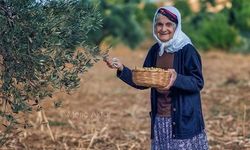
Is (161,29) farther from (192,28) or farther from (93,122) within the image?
(192,28)

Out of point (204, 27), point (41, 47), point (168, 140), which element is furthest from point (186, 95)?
point (204, 27)

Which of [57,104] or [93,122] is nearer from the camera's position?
[57,104]

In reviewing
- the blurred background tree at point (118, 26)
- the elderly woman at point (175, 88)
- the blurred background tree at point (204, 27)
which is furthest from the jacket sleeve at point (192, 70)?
the blurred background tree at point (118, 26)

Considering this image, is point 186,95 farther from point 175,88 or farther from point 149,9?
point 149,9

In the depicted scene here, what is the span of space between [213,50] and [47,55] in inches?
951

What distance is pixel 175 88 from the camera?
185 inches

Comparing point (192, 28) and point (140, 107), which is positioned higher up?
point (192, 28)

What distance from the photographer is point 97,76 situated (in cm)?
1788

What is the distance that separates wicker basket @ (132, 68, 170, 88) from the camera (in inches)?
177

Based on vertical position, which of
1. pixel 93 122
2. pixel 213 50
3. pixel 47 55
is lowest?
pixel 93 122

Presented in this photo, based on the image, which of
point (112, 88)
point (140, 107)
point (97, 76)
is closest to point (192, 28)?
point (97, 76)

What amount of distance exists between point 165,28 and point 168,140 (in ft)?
2.92

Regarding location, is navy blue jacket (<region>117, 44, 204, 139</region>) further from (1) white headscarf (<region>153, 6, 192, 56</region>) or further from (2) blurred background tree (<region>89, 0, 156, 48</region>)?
(2) blurred background tree (<region>89, 0, 156, 48</region>)

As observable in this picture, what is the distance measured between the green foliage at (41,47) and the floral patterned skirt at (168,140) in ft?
2.38
